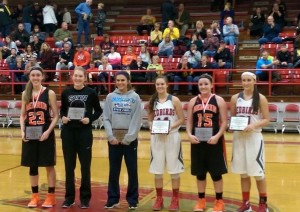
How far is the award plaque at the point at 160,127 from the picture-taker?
687 cm

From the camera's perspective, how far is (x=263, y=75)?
15.4 meters

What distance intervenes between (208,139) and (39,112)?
2245 millimetres

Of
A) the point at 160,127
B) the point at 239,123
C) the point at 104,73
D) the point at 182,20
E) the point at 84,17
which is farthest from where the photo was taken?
the point at 182,20

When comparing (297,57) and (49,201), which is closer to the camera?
(49,201)

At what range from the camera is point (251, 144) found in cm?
659

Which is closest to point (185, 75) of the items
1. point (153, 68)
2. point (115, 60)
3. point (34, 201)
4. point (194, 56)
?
point (194, 56)

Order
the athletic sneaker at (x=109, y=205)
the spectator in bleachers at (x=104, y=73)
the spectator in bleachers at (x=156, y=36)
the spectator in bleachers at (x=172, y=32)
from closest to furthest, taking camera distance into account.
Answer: the athletic sneaker at (x=109, y=205) < the spectator in bleachers at (x=104, y=73) < the spectator in bleachers at (x=172, y=32) < the spectator in bleachers at (x=156, y=36)

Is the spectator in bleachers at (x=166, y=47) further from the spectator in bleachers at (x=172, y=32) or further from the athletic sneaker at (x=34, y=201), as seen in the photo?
the athletic sneaker at (x=34, y=201)

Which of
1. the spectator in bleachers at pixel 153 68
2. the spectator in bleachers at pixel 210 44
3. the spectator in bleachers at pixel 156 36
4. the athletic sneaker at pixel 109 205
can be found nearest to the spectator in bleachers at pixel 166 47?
the spectator in bleachers at pixel 156 36

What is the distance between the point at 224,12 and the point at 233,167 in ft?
44.1

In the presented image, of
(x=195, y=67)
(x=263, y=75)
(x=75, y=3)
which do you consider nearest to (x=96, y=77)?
(x=195, y=67)

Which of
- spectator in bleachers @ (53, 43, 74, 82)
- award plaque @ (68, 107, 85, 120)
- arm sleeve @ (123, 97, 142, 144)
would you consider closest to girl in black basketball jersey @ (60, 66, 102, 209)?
award plaque @ (68, 107, 85, 120)

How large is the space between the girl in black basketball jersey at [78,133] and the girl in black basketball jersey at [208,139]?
1353mm

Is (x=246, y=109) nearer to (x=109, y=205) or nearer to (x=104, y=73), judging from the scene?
(x=109, y=205)
